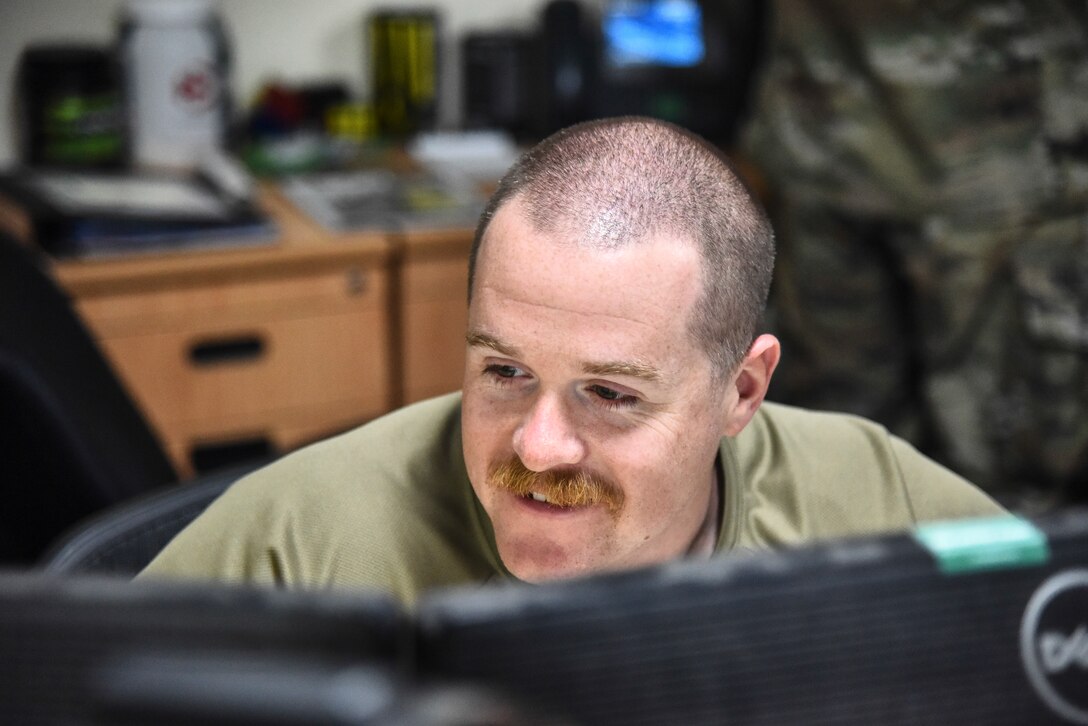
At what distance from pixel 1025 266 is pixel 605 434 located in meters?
1.57

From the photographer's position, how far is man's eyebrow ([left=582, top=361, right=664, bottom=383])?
998 millimetres

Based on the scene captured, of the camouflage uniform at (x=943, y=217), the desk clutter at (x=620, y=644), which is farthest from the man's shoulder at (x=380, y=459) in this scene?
the camouflage uniform at (x=943, y=217)

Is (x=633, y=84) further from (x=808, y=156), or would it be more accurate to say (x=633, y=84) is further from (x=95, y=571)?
(x=95, y=571)

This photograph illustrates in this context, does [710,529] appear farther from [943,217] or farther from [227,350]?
[227,350]

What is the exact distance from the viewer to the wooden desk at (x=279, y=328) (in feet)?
7.70

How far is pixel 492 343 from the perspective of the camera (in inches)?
40.7

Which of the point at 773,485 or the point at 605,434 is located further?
the point at 773,485

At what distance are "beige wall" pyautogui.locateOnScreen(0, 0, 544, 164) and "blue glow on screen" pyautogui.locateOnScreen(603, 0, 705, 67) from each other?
0.23m

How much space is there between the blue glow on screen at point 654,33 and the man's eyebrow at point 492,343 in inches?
80.7

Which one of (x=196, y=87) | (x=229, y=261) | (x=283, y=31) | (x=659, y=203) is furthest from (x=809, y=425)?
(x=283, y=31)

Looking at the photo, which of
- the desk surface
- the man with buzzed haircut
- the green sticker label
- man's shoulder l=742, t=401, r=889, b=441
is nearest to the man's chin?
the man with buzzed haircut

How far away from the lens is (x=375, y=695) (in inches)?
16.6

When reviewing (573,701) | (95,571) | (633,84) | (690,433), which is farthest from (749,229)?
(633,84)

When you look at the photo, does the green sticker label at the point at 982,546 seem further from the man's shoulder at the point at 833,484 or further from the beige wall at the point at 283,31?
the beige wall at the point at 283,31
